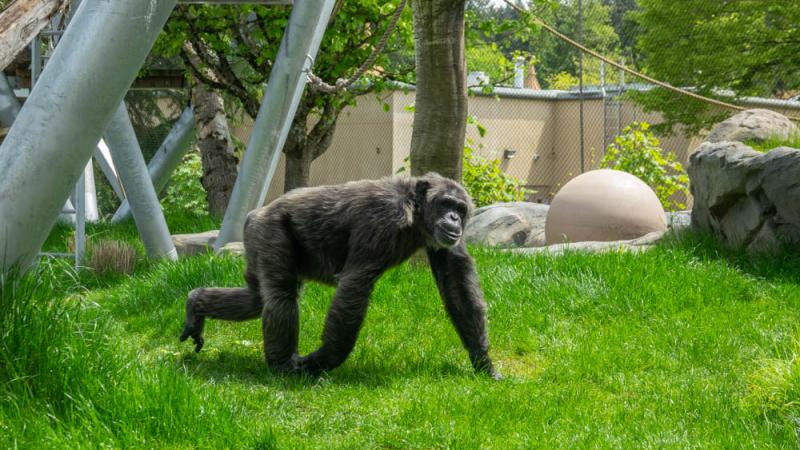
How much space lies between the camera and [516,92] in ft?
67.2

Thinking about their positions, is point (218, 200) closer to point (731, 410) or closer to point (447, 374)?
point (447, 374)

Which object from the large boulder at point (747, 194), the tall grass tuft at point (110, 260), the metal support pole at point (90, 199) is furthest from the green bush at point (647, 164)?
the metal support pole at point (90, 199)

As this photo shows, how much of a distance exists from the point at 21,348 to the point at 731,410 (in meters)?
3.59

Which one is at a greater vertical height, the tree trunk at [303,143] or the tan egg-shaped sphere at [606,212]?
the tree trunk at [303,143]

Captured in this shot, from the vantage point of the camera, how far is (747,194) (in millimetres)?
8281

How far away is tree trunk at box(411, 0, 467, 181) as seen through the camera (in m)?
7.63

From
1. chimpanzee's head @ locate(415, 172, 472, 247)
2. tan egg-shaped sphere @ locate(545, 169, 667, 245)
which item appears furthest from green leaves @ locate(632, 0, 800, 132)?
chimpanzee's head @ locate(415, 172, 472, 247)

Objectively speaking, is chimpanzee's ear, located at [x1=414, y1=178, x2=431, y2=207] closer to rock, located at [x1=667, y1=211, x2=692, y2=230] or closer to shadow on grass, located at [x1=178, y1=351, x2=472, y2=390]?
shadow on grass, located at [x1=178, y1=351, x2=472, y2=390]

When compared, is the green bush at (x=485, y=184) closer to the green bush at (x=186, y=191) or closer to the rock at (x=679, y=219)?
the rock at (x=679, y=219)

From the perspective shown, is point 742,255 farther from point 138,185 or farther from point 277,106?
point 138,185

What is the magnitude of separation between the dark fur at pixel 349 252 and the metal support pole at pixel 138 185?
370 centimetres

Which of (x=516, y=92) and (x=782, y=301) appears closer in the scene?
(x=782, y=301)

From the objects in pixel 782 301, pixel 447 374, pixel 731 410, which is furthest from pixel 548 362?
pixel 782 301

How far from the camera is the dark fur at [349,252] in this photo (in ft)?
18.3
